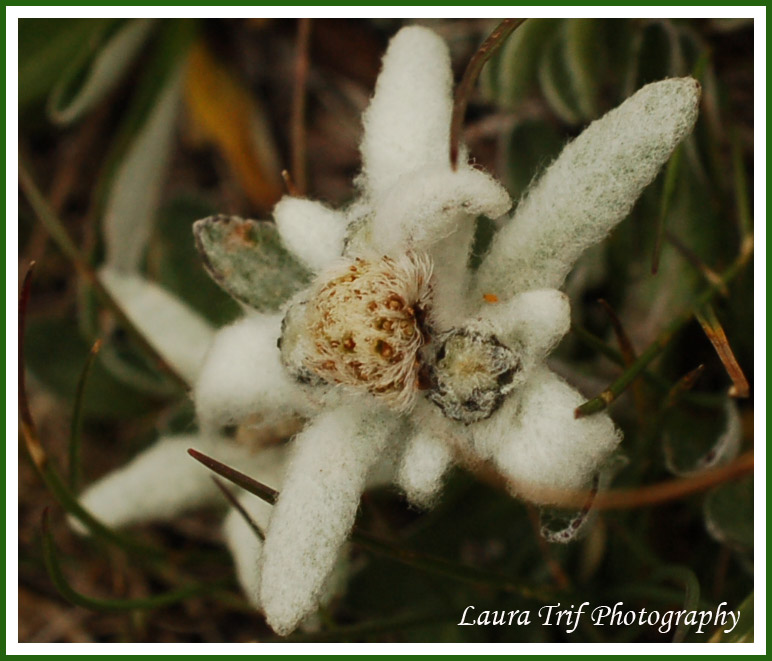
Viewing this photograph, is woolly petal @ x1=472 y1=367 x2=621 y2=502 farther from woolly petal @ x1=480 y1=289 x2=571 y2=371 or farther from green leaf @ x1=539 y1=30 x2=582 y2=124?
green leaf @ x1=539 y1=30 x2=582 y2=124

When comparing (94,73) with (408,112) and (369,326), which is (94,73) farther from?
(369,326)

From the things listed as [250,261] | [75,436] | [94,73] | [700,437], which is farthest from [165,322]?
[700,437]

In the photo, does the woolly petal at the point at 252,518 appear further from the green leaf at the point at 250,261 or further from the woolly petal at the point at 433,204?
the woolly petal at the point at 433,204

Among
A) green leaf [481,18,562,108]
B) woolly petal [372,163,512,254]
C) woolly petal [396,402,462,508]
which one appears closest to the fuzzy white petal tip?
woolly petal [396,402,462,508]

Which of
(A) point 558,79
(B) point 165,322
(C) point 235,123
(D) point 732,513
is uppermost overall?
(A) point 558,79

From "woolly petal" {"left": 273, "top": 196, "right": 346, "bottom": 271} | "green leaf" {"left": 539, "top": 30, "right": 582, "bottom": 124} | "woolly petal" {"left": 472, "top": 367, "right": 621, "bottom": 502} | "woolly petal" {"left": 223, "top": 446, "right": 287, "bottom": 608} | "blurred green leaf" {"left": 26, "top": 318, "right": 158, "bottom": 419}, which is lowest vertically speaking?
"blurred green leaf" {"left": 26, "top": 318, "right": 158, "bottom": 419}

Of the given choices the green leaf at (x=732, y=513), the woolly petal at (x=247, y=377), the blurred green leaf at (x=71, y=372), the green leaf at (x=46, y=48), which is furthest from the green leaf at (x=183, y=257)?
the green leaf at (x=732, y=513)
